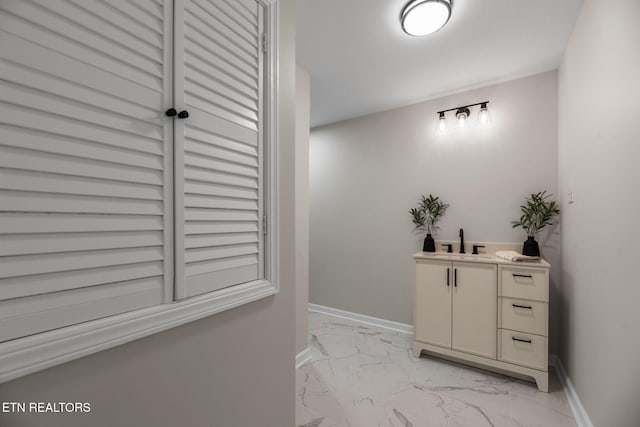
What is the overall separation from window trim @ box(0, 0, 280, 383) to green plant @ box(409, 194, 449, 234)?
2.06 m

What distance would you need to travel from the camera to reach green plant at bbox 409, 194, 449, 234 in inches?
111

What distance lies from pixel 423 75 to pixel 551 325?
7.80 feet

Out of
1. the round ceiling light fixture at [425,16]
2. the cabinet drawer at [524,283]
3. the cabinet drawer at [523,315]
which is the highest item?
the round ceiling light fixture at [425,16]

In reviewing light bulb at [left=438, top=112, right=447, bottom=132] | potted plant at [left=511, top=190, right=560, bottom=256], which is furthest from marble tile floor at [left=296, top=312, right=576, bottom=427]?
light bulb at [left=438, top=112, right=447, bottom=132]

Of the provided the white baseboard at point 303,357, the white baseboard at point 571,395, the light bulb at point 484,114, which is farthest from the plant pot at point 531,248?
the white baseboard at point 303,357

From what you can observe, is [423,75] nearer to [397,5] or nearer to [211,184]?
[397,5]

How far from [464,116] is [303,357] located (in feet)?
8.70

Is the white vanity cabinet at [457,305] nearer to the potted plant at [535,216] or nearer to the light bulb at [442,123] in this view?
the potted plant at [535,216]

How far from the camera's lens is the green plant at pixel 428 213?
283 centimetres

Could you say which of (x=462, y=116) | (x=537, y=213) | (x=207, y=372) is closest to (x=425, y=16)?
(x=462, y=116)

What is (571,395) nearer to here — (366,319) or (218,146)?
(366,319)

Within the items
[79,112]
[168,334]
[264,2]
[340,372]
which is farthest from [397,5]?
[340,372]

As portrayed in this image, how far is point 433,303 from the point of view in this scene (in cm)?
242

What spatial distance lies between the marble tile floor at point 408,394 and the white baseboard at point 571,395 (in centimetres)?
4
